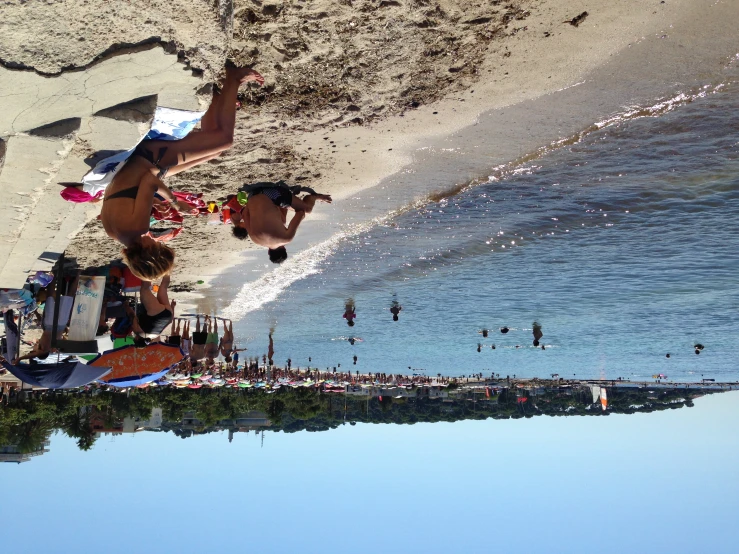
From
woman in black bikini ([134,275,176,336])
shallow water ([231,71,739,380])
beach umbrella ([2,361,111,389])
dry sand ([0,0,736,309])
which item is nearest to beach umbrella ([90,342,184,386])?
beach umbrella ([2,361,111,389])

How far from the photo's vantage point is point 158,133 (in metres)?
5.52

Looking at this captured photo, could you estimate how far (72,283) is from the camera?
7.91m

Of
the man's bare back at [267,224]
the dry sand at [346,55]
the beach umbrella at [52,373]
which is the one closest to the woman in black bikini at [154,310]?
the beach umbrella at [52,373]

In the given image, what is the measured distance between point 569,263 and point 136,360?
9.96 m

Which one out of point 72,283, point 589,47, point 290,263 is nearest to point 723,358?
point 290,263

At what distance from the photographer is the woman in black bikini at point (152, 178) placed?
203 inches

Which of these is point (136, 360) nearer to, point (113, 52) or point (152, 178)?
point (152, 178)

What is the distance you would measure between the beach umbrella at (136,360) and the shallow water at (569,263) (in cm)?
442

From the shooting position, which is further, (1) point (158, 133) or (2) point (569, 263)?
(2) point (569, 263)

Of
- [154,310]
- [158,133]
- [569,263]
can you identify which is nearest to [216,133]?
[158,133]

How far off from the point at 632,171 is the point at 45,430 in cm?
2130

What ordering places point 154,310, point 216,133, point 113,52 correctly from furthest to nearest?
1. point 154,310
2. point 216,133
3. point 113,52

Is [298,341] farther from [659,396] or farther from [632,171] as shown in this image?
[659,396]

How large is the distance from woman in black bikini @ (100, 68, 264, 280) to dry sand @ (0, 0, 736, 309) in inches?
18.5
